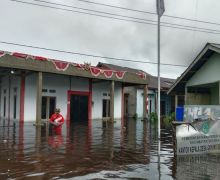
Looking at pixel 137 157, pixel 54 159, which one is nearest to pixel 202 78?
pixel 137 157

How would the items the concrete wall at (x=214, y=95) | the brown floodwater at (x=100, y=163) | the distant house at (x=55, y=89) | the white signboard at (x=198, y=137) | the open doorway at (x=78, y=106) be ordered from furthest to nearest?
1. the open doorway at (x=78, y=106)
2. the distant house at (x=55, y=89)
3. the concrete wall at (x=214, y=95)
4. the white signboard at (x=198, y=137)
5. the brown floodwater at (x=100, y=163)

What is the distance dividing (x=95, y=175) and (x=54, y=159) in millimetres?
2106

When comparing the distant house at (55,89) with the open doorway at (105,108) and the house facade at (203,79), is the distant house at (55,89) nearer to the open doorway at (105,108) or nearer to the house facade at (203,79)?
the open doorway at (105,108)

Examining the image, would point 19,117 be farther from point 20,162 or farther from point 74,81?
point 20,162

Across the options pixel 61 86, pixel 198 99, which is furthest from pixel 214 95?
pixel 61 86

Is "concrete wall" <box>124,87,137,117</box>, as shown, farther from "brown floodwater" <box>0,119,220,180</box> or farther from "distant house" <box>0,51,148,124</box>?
"brown floodwater" <box>0,119,220,180</box>

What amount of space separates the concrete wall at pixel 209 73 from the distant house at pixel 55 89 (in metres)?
9.68

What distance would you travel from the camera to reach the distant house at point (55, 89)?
23594 mm

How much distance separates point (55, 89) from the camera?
29.0 m

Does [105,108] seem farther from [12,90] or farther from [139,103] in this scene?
[12,90]

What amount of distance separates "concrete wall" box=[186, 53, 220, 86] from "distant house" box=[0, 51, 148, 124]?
31.8 ft

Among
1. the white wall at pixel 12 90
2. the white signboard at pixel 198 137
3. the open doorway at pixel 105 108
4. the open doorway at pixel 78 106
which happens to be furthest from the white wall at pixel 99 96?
the white signboard at pixel 198 137

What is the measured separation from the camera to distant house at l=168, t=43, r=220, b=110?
18531 millimetres

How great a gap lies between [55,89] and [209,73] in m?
14.0
